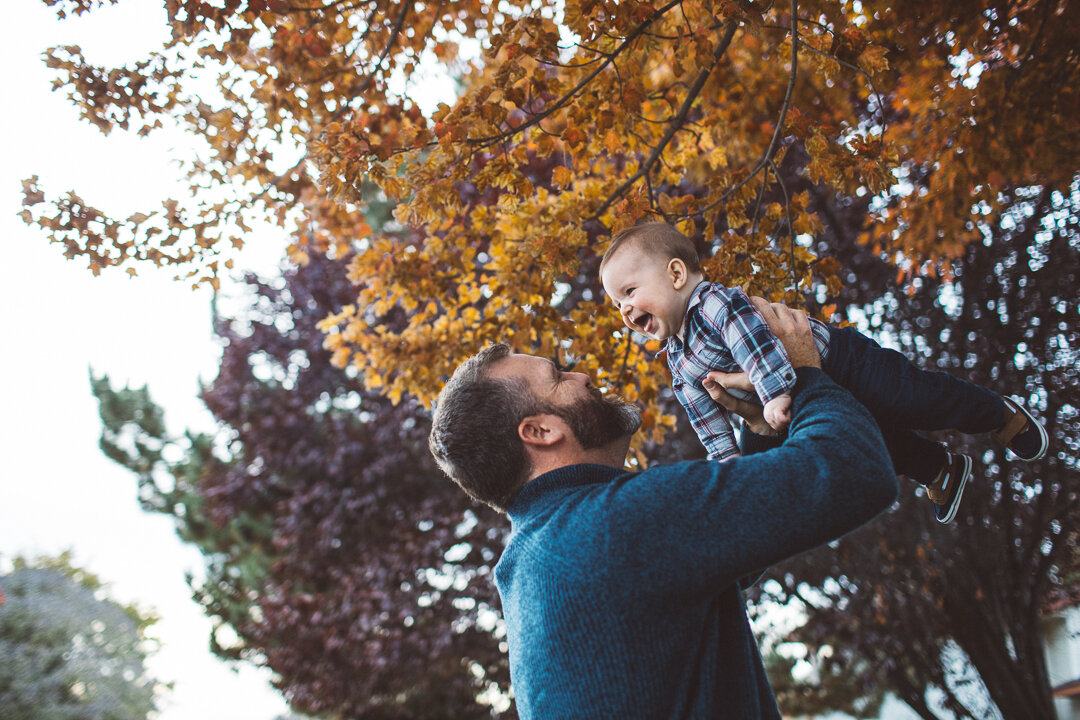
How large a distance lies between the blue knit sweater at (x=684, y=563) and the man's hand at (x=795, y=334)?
0.72 ft

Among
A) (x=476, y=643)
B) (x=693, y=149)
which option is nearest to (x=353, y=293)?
(x=476, y=643)

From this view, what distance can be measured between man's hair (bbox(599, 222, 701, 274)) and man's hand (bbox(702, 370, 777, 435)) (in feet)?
1.43

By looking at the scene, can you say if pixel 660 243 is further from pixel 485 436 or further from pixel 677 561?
pixel 677 561

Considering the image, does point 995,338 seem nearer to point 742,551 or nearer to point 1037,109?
point 1037,109

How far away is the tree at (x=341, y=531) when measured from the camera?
27.5 ft

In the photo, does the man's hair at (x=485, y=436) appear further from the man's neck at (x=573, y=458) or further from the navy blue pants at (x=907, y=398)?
the navy blue pants at (x=907, y=398)

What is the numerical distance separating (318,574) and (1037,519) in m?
7.71

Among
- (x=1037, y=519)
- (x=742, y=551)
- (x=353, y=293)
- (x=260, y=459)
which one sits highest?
(x=353, y=293)

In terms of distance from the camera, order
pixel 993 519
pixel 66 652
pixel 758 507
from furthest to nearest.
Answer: pixel 66 652 < pixel 993 519 < pixel 758 507

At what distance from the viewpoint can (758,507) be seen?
1.57 m

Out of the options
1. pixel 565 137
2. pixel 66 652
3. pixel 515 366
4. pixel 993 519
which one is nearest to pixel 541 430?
pixel 515 366

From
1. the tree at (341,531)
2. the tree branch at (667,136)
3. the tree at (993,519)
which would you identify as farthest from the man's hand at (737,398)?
the tree at (341,531)

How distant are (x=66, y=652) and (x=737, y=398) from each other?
17.9 m

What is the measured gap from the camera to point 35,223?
3.67 m
